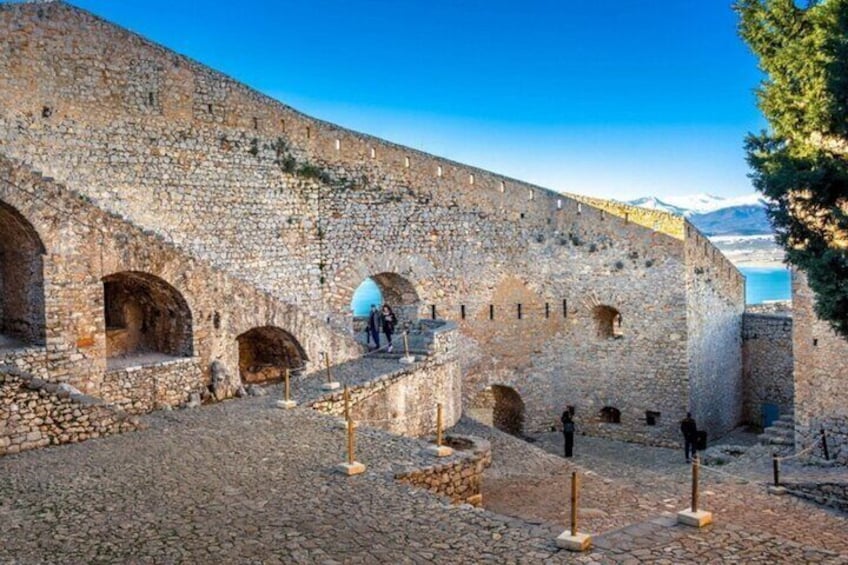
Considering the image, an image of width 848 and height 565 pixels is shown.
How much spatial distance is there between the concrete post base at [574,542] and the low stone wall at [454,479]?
2.61 metres

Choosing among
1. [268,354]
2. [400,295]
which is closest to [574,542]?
[268,354]

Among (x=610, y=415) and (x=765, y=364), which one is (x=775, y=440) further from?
(x=765, y=364)

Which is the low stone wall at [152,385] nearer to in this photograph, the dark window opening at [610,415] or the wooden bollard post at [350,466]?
the wooden bollard post at [350,466]

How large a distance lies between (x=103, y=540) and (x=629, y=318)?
17.0m

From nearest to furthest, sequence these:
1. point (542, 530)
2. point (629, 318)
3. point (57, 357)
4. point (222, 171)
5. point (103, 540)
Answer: point (103, 540) < point (542, 530) < point (57, 357) < point (222, 171) < point (629, 318)

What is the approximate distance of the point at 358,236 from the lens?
66.2ft

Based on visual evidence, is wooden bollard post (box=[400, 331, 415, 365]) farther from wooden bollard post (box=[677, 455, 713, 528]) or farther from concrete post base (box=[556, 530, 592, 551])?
concrete post base (box=[556, 530, 592, 551])

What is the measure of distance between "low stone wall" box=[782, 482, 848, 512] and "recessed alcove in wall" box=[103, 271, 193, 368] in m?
11.2

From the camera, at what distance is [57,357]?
1227 cm

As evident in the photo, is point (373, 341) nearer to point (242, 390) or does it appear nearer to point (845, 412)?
point (242, 390)

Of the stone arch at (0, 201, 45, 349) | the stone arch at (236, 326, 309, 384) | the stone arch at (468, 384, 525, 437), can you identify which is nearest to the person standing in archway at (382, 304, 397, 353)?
the stone arch at (236, 326, 309, 384)

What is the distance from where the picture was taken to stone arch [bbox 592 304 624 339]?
22047 millimetres

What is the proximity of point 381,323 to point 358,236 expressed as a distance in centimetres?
253

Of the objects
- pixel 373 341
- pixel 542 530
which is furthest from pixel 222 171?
pixel 542 530
